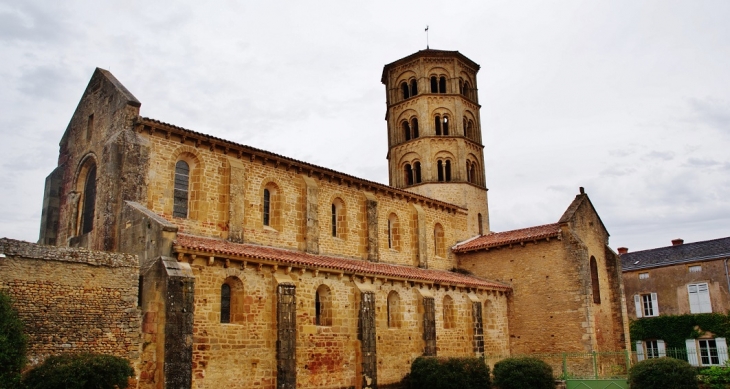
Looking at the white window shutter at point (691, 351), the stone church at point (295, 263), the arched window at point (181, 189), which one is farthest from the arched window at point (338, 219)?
the white window shutter at point (691, 351)

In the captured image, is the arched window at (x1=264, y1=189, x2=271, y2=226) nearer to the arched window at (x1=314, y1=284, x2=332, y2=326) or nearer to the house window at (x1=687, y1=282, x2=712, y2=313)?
the arched window at (x1=314, y1=284, x2=332, y2=326)

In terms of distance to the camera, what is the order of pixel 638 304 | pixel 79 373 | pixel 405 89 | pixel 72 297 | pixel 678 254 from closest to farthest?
pixel 79 373, pixel 72 297, pixel 678 254, pixel 405 89, pixel 638 304

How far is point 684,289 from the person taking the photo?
35.2 m

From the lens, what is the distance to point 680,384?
18.2 m

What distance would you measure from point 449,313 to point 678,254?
1908 cm

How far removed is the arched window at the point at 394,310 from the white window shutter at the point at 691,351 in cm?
1999

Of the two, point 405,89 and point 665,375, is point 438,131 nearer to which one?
point 405,89

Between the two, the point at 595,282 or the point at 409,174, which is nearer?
the point at 595,282

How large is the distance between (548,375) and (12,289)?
17.1 metres

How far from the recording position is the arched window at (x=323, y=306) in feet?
67.6

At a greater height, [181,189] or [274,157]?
[274,157]

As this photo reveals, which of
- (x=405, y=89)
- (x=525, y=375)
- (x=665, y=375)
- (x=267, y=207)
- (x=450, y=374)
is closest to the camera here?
(x=665, y=375)

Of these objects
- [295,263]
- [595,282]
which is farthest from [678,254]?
[295,263]

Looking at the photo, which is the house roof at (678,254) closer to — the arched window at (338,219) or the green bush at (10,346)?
the arched window at (338,219)
